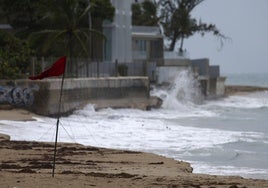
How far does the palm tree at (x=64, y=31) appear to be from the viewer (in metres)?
43.8

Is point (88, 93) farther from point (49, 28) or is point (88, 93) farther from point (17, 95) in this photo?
point (49, 28)

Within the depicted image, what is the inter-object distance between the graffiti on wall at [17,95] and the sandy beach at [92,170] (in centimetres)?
1204

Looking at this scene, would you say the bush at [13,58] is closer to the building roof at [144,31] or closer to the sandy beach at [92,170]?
the sandy beach at [92,170]

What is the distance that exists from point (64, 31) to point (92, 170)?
2938 centimetres

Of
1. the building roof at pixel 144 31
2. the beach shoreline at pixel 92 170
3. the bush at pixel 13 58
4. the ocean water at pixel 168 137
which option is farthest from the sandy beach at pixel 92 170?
the building roof at pixel 144 31

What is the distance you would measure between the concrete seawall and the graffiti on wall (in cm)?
13

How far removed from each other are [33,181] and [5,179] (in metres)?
0.53

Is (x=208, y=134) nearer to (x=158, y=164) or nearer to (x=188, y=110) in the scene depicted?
(x=158, y=164)

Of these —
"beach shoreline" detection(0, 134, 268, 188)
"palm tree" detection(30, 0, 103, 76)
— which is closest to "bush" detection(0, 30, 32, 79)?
"palm tree" detection(30, 0, 103, 76)

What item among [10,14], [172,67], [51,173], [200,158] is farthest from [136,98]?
[51,173]

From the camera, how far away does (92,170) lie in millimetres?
14859

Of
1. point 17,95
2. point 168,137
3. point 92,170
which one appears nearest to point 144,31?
point 17,95

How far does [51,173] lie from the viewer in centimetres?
1361

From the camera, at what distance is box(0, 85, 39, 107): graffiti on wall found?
33.1m
